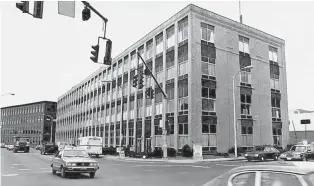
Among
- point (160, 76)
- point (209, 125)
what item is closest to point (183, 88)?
point (209, 125)

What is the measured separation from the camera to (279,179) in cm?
427

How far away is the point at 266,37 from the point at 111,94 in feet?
98.9

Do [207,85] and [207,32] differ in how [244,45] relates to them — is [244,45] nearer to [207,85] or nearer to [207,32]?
[207,32]

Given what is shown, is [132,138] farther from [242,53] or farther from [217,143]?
[242,53]

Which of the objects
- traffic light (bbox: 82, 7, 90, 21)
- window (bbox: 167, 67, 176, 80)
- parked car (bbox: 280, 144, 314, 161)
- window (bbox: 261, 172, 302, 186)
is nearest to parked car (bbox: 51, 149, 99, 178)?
traffic light (bbox: 82, 7, 90, 21)

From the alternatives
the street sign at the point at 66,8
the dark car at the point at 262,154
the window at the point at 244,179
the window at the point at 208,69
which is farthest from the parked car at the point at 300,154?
the window at the point at 244,179

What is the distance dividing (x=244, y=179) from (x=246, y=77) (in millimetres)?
39848

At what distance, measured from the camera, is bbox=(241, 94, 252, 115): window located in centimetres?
4150

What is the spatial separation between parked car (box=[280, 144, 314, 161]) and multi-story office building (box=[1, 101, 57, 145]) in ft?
306

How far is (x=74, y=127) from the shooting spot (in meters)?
84.6

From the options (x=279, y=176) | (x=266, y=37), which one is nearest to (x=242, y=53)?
(x=266, y=37)

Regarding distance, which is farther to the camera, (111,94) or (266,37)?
(111,94)

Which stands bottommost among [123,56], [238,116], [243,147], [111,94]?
[243,147]

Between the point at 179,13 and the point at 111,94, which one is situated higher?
the point at 179,13
